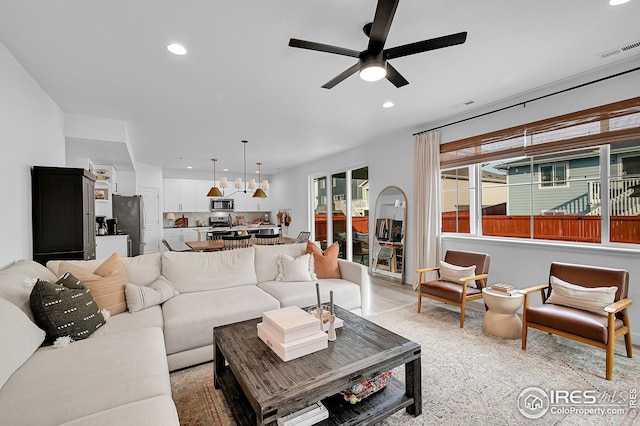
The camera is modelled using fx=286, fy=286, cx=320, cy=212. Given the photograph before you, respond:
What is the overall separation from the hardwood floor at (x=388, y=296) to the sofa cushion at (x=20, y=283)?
9.42 feet

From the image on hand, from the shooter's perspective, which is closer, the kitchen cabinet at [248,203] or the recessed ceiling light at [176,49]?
the recessed ceiling light at [176,49]

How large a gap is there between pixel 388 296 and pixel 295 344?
9.53 feet

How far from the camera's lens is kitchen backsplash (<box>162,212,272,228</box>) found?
343 inches

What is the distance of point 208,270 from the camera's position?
9.91 feet

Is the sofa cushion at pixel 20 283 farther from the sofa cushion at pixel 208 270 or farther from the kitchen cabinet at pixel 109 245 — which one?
the kitchen cabinet at pixel 109 245

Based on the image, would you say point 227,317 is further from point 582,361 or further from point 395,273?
point 395,273

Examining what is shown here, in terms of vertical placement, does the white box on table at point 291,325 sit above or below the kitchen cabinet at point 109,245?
below

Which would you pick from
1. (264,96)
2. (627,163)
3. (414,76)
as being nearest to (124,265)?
(264,96)

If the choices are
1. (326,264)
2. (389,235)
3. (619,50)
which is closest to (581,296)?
(619,50)

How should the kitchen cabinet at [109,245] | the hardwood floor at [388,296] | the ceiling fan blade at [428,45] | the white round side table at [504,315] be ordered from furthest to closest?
1. the kitchen cabinet at [109,245]
2. the hardwood floor at [388,296]
3. the white round side table at [504,315]
4. the ceiling fan blade at [428,45]

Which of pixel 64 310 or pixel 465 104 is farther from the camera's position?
pixel 465 104

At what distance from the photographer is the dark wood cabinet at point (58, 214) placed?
115 inches

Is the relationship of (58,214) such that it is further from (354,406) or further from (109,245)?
(354,406)

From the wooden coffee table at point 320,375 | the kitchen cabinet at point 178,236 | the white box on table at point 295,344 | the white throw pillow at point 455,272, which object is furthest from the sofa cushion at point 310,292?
the kitchen cabinet at point 178,236
